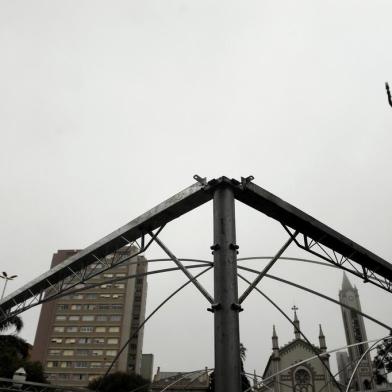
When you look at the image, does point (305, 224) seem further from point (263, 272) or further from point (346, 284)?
point (346, 284)

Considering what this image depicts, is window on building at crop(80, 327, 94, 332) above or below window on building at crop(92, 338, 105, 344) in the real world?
above

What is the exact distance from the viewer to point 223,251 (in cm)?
778

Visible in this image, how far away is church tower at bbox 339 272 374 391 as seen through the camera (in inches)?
2771

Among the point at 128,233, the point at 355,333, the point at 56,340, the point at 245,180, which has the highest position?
the point at 355,333

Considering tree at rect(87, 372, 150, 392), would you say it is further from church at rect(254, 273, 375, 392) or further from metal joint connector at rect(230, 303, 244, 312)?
metal joint connector at rect(230, 303, 244, 312)

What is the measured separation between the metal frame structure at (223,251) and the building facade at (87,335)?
58.2 metres

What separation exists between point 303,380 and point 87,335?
A: 127 feet

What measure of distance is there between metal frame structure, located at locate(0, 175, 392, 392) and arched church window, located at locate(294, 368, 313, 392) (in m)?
58.8

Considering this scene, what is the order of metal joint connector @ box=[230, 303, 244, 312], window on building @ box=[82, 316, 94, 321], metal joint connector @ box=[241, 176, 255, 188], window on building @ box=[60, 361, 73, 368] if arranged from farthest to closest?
window on building @ box=[82, 316, 94, 321]
window on building @ box=[60, 361, 73, 368]
metal joint connector @ box=[241, 176, 255, 188]
metal joint connector @ box=[230, 303, 244, 312]

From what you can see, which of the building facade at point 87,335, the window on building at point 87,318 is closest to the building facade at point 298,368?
the building facade at point 87,335

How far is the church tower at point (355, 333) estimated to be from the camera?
231 ft

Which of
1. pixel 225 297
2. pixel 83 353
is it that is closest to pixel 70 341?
pixel 83 353

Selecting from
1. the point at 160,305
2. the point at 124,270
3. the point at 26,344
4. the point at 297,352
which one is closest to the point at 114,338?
the point at 124,270

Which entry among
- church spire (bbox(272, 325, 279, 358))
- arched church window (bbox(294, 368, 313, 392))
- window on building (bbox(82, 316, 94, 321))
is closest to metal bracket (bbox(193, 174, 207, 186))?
arched church window (bbox(294, 368, 313, 392))
